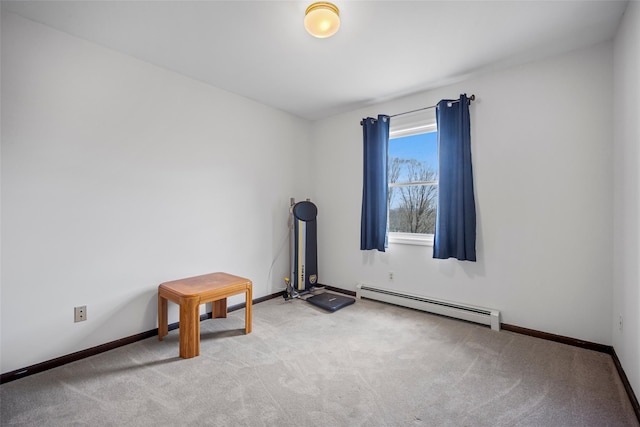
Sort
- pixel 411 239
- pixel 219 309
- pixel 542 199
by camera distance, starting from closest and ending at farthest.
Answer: pixel 542 199, pixel 219 309, pixel 411 239

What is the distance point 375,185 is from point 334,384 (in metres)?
2.32

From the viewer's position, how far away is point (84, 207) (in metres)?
2.25

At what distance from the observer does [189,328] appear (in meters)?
2.22

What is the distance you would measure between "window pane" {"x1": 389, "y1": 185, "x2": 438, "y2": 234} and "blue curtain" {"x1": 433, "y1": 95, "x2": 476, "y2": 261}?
29 centimetres

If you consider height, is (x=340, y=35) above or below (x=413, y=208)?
above

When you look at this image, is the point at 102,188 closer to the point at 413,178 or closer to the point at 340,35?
the point at 340,35

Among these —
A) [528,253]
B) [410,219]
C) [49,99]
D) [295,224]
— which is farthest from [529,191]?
[49,99]

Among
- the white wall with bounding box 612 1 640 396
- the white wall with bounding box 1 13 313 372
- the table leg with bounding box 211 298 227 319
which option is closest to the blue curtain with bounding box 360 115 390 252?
the white wall with bounding box 1 13 313 372

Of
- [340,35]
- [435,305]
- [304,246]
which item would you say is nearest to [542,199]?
[435,305]

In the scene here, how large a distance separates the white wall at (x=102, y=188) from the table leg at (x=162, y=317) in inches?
6.1

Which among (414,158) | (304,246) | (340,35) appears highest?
(340,35)

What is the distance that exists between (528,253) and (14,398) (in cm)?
395

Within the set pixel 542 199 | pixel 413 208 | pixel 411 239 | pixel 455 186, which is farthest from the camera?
pixel 413 208

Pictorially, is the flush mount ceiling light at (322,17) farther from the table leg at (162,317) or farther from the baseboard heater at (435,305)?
the baseboard heater at (435,305)
